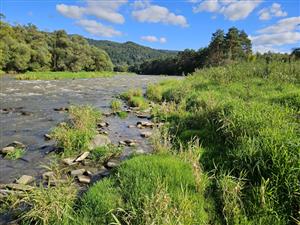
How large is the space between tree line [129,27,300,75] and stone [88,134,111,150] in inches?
1086

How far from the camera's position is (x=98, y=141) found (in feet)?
34.6

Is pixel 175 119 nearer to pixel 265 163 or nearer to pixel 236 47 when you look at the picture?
pixel 265 163

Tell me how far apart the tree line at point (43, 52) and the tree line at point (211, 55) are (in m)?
29.1

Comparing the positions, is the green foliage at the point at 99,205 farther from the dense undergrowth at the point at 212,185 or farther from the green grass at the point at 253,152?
the green grass at the point at 253,152

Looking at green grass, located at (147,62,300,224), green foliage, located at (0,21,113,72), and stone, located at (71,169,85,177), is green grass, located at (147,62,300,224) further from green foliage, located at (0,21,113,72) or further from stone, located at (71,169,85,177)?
green foliage, located at (0,21,113,72)

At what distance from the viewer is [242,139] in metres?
7.04

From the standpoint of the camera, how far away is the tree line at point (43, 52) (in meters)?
60.5

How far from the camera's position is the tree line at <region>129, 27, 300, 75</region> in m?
67.4

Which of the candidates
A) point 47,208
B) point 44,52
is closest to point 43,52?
point 44,52

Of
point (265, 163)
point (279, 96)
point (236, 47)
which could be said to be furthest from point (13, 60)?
point (265, 163)

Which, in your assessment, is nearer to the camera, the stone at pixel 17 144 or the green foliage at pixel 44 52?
the stone at pixel 17 144

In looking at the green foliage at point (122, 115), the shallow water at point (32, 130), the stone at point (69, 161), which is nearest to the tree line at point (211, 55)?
the green foliage at point (122, 115)

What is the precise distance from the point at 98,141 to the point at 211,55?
7556 cm

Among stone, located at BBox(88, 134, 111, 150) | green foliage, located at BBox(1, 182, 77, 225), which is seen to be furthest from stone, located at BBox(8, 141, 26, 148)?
green foliage, located at BBox(1, 182, 77, 225)
